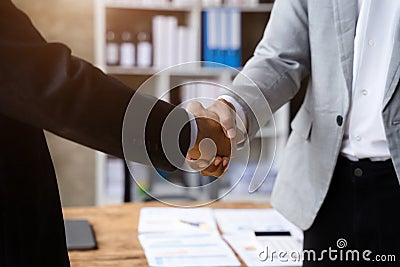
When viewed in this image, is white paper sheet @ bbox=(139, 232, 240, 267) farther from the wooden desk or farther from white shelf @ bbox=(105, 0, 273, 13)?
white shelf @ bbox=(105, 0, 273, 13)

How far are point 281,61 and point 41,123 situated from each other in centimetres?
84

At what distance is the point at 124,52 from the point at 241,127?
2.50 metres

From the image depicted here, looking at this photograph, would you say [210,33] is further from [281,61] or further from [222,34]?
[281,61]

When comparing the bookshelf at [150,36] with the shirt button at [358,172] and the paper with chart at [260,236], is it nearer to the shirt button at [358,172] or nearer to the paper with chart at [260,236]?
the paper with chart at [260,236]

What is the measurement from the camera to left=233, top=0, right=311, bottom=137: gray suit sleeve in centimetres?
146

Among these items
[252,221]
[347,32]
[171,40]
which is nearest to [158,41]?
[171,40]

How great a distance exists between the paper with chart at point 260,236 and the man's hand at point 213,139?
437 millimetres

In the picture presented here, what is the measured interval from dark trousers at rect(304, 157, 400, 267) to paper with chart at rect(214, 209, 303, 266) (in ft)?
0.49

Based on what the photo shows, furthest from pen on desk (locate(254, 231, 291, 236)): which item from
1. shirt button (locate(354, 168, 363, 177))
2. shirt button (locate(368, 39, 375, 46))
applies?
shirt button (locate(368, 39, 375, 46))

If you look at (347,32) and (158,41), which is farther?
(158,41)

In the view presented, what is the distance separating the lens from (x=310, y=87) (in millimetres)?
1487

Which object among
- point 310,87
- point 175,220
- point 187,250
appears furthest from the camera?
point 175,220

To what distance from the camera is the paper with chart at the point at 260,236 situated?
1.59 meters

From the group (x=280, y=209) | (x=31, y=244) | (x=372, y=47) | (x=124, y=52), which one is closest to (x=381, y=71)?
(x=372, y=47)
